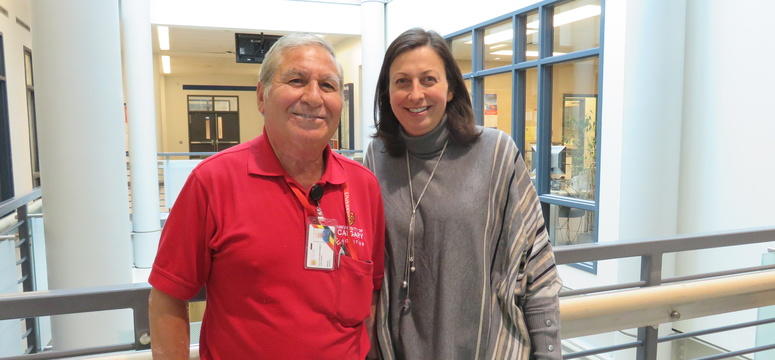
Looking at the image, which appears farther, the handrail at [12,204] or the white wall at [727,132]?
the white wall at [727,132]

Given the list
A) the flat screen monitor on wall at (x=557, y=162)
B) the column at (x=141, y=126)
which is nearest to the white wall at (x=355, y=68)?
the column at (x=141, y=126)

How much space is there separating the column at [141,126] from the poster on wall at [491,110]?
16.9 ft

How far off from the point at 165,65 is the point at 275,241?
19.2 metres

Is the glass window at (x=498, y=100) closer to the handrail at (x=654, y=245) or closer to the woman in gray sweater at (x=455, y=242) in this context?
the handrail at (x=654, y=245)

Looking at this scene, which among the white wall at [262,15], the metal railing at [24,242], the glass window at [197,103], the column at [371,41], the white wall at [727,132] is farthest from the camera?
the glass window at [197,103]

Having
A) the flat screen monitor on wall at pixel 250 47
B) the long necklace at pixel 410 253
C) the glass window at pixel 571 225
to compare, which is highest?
the flat screen monitor on wall at pixel 250 47

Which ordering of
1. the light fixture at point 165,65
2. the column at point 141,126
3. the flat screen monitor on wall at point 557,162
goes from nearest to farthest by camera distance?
the flat screen monitor on wall at point 557,162 < the column at point 141,126 < the light fixture at point 165,65

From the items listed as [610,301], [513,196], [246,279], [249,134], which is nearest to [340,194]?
[246,279]

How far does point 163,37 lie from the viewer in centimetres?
1323

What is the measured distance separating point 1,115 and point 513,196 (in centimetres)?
851

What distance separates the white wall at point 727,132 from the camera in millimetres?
4520

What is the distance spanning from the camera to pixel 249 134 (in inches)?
893

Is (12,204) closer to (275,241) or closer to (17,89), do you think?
(275,241)

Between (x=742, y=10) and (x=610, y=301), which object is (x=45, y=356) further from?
(x=742, y=10)
